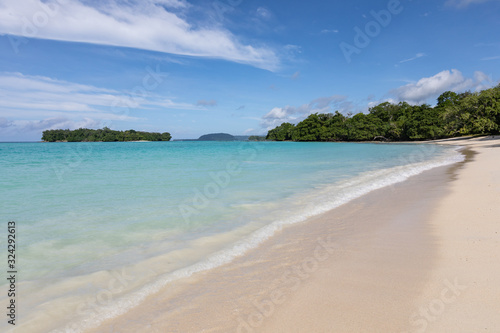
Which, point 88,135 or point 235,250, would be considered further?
point 88,135

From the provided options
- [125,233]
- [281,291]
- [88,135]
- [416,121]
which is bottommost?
[125,233]

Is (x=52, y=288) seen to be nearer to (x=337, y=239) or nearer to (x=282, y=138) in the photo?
(x=337, y=239)

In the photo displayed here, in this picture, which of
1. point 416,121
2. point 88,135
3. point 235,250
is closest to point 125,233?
point 235,250

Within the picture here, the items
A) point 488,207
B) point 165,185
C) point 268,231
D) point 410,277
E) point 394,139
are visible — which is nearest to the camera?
point 410,277

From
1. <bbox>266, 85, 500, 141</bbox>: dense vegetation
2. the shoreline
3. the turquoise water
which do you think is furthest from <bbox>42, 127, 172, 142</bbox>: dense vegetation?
→ the shoreline

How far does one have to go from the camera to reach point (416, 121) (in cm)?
6950

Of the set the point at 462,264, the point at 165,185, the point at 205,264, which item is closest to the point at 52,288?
the point at 205,264

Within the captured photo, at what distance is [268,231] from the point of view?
18.5 feet

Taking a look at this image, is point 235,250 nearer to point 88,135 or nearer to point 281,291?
point 281,291

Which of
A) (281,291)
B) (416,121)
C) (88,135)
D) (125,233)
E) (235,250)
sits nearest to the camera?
(281,291)

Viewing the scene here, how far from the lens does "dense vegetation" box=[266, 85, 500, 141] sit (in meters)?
46.1

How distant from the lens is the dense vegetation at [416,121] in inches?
1813

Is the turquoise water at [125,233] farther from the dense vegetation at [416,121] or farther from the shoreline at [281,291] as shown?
the dense vegetation at [416,121]

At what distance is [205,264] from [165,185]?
8.07m
